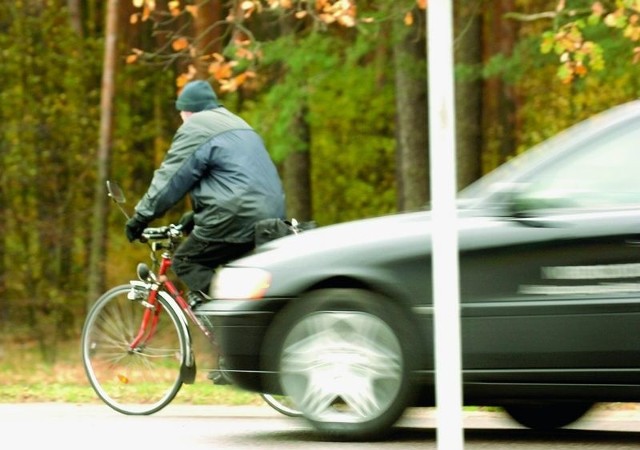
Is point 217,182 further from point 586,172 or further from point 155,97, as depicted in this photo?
point 155,97

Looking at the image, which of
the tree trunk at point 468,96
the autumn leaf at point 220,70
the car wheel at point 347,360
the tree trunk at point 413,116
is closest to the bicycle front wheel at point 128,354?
the car wheel at point 347,360

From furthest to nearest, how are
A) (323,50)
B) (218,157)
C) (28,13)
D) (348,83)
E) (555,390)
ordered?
(348,83) < (28,13) < (323,50) < (218,157) < (555,390)

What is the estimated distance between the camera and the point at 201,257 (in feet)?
30.4

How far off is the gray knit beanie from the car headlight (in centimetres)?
166

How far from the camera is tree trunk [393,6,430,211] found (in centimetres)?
1642

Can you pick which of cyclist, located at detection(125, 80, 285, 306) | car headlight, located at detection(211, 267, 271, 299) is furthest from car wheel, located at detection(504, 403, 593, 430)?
cyclist, located at detection(125, 80, 285, 306)

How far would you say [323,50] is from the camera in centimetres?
1656

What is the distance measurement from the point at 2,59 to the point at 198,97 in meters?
8.71

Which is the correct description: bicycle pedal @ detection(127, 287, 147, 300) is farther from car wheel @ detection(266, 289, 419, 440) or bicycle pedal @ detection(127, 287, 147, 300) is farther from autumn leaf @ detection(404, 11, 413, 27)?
autumn leaf @ detection(404, 11, 413, 27)

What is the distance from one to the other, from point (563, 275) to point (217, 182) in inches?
103

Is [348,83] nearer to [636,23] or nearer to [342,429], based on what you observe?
[636,23]

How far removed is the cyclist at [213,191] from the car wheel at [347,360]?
1.52 meters

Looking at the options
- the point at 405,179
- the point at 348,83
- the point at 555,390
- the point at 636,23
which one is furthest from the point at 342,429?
the point at 348,83

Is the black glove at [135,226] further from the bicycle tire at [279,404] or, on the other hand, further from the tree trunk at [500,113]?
the tree trunk at [500,113]
